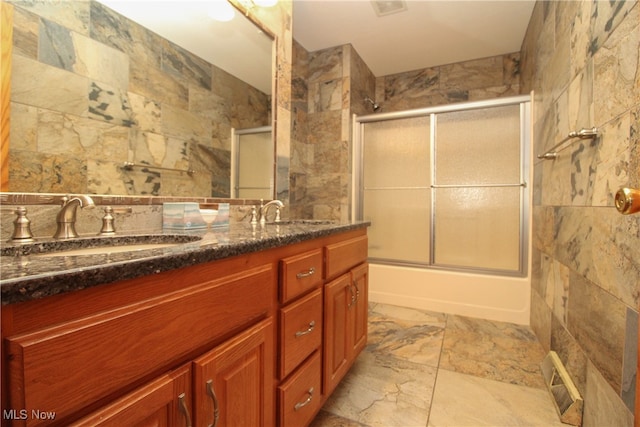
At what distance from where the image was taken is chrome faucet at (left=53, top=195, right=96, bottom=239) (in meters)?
0.81

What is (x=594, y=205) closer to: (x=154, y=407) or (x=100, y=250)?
(x=154, y=407)

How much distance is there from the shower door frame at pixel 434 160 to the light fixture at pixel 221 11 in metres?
1.55

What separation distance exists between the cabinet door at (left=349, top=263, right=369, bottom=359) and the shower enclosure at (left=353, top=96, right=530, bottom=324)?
1226mm

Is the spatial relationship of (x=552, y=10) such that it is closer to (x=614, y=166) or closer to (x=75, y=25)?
(x=614, y=166)

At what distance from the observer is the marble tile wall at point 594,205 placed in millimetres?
879

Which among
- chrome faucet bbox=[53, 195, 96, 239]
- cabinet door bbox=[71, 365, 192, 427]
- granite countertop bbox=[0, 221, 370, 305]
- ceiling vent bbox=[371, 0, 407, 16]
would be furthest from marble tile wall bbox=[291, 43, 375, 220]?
cabinet door bbox=[71, 365, 192, 427]

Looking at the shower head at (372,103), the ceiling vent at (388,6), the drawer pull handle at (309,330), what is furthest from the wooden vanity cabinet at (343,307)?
the shower head at (372,103)

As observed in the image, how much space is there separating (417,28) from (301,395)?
2.77 m

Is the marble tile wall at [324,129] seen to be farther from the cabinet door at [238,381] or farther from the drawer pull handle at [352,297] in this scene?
the cabinet door at [238,381]

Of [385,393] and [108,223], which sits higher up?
[108,223]

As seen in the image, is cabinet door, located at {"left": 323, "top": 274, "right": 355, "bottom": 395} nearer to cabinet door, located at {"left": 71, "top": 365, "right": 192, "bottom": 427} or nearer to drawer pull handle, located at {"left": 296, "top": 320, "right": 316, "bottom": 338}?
drawer pull handle, located at {"left": 296, "top": 320, "right": 316, "bottom": 338}

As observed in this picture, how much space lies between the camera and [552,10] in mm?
1705

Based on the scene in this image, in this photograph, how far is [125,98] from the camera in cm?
104

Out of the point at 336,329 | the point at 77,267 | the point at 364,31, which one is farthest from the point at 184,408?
the point at 364,31
